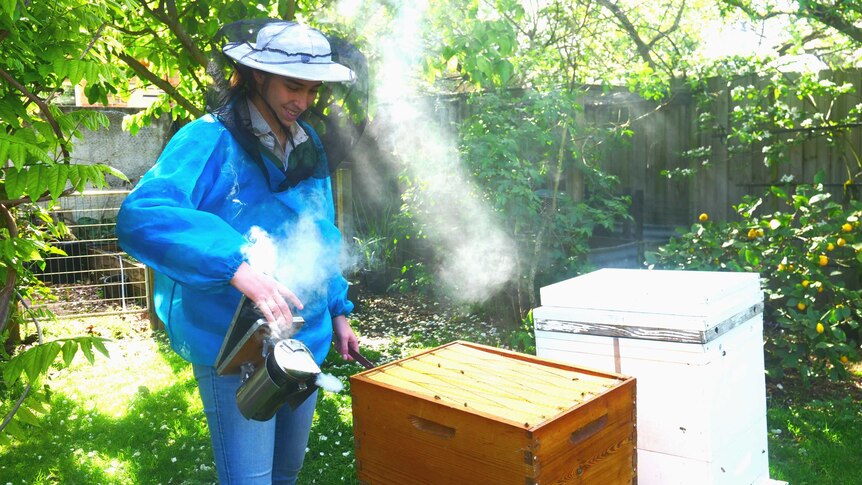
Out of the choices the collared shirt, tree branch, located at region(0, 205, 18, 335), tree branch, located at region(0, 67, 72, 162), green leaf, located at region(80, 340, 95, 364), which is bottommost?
green leaf, located at region(80, 340, 95, 364)

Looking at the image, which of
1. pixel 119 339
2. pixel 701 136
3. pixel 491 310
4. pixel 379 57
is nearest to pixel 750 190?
pixel 701 136

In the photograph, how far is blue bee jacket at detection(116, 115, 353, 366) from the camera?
1.63m

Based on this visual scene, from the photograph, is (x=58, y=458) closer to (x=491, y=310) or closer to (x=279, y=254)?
(x=279, y=254)

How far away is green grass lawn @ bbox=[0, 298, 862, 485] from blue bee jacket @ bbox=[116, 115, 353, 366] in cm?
116

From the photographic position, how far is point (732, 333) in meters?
2.36

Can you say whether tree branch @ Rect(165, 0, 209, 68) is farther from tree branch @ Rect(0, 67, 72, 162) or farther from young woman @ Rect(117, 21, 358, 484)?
young woman @ Rect(117, 21, 358, 484)

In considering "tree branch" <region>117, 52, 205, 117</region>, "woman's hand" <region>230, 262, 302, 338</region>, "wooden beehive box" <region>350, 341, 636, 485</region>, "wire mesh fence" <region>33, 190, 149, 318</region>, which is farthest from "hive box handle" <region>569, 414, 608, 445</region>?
"wire mesh fence" <region>33, 190, 149, 318</region>

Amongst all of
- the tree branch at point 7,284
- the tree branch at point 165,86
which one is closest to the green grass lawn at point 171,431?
the tree branch at point 7,284

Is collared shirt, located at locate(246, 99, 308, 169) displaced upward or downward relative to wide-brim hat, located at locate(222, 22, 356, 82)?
downward

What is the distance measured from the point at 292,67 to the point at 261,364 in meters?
0.74

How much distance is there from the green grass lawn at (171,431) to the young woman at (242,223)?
3.62ft

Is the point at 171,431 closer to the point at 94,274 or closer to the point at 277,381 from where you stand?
the point at 277,381

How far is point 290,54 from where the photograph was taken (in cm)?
187

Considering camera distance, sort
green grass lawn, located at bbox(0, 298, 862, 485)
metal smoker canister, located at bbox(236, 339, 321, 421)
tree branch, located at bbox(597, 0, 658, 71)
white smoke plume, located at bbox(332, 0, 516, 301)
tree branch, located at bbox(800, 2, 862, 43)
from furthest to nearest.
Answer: tree branch, located at bbox(597, 0, 658, 71) < white smoke plume, located at bbox(332, 0, 516, 301) < tree branch, located at bbox(800, 2, 862, 43) < green grass lawn, located at bbox(0, 298, 862, 485) < metal smoker canister, located at bbox(236, 339, 321, 421)
